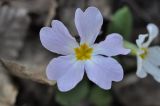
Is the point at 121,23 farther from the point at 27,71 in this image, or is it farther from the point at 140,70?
the point at 27,71

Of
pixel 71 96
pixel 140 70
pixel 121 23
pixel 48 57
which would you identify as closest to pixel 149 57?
pixel 140 70

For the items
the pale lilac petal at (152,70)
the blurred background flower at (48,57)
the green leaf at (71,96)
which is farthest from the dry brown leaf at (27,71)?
the pale lilac petal at (152,70)

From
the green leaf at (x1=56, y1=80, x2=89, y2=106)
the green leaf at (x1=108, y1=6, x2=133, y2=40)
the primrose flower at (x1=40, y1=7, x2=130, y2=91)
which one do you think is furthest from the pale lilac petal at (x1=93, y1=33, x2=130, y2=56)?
the green leaf at (x1=108, y1=6, x2=133, y2=40)

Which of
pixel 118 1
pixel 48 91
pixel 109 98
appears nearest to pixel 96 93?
pixel 109 98

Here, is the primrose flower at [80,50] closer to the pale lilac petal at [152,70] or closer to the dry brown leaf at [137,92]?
the pale lilac petal at [152,70]

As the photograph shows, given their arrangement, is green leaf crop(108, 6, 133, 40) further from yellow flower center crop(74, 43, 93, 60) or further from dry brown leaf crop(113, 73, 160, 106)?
yellow flower center crop(74, 43, 93, 60)

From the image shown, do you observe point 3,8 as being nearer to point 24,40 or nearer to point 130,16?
point 24,40
